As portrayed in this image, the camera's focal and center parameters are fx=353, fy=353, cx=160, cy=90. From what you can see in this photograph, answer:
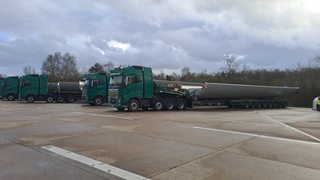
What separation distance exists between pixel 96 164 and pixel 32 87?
3555 cm

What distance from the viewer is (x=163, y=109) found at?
2852cm

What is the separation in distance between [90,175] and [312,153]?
5.77 meters

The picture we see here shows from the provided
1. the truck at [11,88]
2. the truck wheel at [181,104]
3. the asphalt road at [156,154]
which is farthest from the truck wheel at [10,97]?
the asphalt road at [156,154]

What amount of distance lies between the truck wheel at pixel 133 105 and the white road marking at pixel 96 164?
54.4 ft

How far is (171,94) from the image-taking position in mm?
29219

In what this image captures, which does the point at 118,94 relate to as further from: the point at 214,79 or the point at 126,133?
the point at 214,79

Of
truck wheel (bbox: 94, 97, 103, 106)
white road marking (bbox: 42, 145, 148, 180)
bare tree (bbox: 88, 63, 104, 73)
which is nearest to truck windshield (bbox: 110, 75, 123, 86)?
truck wheel (bbox: 94, 97, 103, 106)

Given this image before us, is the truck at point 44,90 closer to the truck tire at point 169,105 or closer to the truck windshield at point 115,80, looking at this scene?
the truck windshield at point 115,80

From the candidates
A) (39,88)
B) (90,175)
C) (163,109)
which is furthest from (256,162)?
(39,88)

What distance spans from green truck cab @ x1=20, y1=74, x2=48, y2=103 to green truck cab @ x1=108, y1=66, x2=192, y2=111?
17.3m

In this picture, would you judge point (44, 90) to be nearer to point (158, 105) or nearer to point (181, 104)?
point (158, 105)

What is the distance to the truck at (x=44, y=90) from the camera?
4047 centimetres

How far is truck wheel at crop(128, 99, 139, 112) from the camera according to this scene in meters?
26.2

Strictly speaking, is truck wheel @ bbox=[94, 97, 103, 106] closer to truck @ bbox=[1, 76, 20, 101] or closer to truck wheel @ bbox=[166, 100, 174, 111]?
truck wheel @ bbox=[166, 100, 174, 111]
